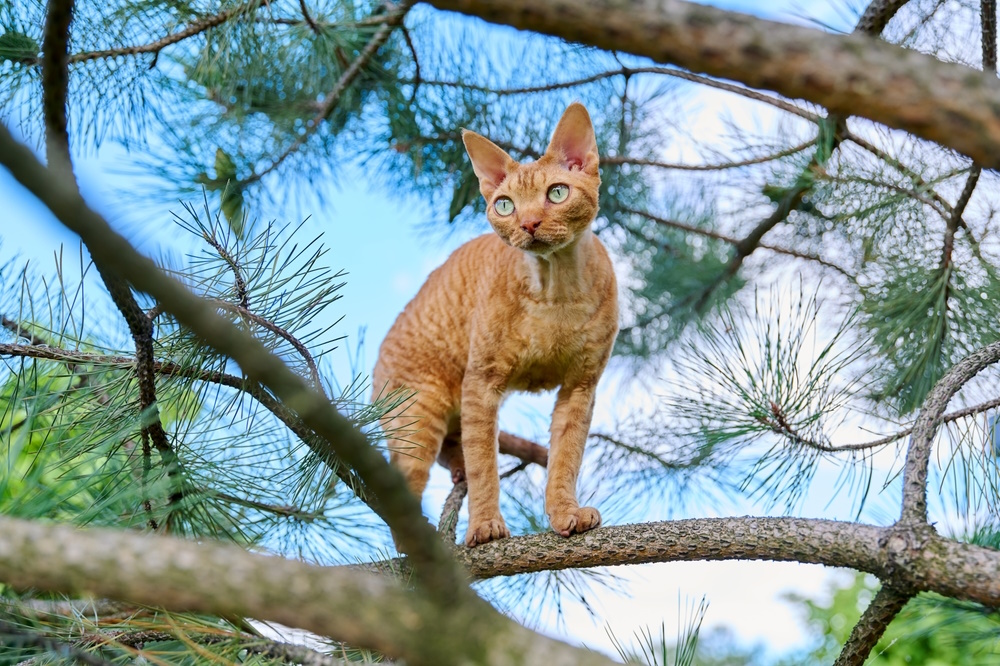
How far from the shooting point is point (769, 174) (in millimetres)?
2908

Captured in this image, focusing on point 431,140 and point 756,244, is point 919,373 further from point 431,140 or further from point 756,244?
point 431,140

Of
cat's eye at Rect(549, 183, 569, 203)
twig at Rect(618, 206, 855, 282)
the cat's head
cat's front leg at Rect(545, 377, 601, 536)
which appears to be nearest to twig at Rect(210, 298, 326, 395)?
cat's front leg at Rect(545, 377, 601, 536)

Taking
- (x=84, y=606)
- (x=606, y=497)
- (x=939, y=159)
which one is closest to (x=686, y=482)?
(x=606, y=497)

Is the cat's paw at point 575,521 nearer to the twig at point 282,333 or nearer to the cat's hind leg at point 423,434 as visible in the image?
the cat's hind leg at point 423,434

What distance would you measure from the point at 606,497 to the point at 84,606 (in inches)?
67.9

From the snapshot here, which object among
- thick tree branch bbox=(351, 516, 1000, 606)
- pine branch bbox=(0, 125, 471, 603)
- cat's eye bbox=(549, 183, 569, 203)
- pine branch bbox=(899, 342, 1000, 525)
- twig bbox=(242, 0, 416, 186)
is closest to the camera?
pine branch bbox=(0, 125, 471, 603)

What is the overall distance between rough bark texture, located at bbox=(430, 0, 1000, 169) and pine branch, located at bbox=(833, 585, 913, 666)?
834mm

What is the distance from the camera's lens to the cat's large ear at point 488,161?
2463mm

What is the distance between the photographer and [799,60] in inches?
31.1

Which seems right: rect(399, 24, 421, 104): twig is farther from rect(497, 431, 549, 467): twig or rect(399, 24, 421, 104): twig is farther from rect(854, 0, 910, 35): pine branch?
rect(854, 0, 910, 35): pine branch

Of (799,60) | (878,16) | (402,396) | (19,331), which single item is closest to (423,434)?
(402,396)

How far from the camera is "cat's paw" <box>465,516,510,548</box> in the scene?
2096mm

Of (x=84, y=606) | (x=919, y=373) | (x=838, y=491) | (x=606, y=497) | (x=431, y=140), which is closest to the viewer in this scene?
(x=84, y=606)

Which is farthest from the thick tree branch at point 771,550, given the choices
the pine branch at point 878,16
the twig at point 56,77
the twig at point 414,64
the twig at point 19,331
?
the twig at point 414,64
